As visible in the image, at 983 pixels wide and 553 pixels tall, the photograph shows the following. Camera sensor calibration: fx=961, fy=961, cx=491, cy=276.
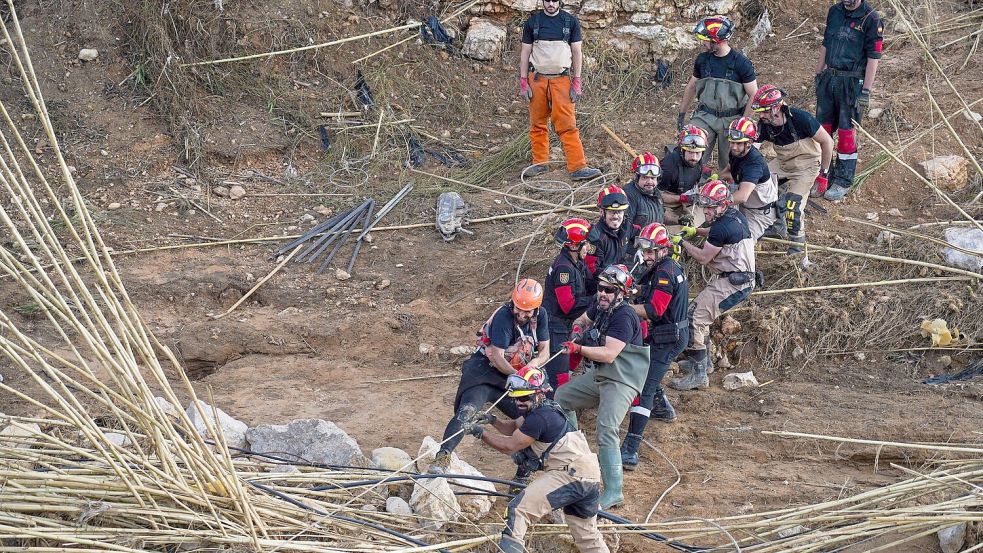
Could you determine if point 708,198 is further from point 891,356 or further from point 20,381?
point 20,381

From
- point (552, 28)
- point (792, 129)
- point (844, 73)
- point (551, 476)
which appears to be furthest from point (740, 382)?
point (552, 28)

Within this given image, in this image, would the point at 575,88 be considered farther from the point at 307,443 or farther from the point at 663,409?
the point at 307,443

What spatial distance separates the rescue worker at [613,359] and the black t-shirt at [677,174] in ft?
6.20

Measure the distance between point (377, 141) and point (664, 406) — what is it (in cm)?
534

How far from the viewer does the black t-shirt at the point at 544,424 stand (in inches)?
208

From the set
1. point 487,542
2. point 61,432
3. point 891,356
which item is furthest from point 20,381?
point 891,356

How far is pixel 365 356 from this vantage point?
8.32 m

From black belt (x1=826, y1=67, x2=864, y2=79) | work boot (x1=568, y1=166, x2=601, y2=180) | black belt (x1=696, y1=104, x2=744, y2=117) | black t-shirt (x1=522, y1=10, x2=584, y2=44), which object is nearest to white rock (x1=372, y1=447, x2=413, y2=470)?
black belt (x1=696, y1=104, x2=744, y2=117)

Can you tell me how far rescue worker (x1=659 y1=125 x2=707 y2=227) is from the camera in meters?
7.54

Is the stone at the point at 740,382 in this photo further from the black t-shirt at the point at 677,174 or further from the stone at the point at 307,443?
the stone at the point at 307,443

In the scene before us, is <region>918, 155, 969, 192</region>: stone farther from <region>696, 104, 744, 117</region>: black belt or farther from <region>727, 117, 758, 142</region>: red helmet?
<region>727, 117, 758, 142</region>: red helmet

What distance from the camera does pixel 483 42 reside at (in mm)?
12156

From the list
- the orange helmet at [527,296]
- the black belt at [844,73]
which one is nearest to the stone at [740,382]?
the orange helmet at [527,296]

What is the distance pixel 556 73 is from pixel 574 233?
339 cm
